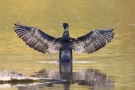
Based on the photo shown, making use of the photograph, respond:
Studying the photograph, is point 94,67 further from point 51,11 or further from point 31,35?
point 51,11

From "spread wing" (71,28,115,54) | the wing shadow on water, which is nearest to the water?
the wing shadow on water

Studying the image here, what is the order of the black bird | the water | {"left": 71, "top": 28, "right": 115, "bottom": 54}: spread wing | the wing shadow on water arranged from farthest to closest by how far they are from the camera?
{"left": 71, "top": 28, "right": 115, "bottom": 54}: spread wing < the black bird < the water < the wing shadow on water

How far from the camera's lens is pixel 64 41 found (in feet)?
51.0

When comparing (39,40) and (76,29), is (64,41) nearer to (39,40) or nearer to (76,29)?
(39,40)

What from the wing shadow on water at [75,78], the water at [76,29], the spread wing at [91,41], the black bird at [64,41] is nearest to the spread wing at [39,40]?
the black bird at [64,41]

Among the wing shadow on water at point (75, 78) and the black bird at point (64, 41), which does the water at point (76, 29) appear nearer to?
the wing shadow on water at point (75, 78)

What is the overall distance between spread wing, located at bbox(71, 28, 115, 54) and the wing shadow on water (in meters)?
1.07

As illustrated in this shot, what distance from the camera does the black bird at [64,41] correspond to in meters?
15.5

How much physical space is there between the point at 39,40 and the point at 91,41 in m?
1.23

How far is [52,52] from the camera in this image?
15656 millimetres

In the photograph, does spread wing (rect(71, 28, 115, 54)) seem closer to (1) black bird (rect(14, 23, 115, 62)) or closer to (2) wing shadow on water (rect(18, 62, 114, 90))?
(1) black bird (rect(14, 23, 115, 62))

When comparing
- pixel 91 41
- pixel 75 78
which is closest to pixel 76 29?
pixel 91 41

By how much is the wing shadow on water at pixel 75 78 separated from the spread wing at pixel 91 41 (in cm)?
107

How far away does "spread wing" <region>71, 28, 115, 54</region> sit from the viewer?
51.3ft
